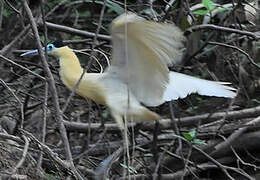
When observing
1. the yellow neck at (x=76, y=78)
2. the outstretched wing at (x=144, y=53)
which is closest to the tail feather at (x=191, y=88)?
the outstretched wing at (x=144, y=53)

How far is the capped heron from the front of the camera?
91.8 inches

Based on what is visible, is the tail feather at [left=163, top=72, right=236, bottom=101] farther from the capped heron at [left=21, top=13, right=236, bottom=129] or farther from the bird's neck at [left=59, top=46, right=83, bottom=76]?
the bird's neck at [left=59, top=46, right=83, bottom=76]

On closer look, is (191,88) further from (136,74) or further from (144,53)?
(144,53)

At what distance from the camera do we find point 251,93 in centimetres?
416

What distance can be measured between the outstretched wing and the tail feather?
0.77 ft

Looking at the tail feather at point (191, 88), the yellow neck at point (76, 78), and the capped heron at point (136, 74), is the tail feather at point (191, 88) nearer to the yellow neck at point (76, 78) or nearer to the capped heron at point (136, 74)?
the capped heron at point (136, 74)

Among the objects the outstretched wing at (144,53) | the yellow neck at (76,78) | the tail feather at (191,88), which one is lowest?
the tail feather at (191,88)

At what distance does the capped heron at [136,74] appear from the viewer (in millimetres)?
2332

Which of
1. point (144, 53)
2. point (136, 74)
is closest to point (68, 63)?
point (136, 74)

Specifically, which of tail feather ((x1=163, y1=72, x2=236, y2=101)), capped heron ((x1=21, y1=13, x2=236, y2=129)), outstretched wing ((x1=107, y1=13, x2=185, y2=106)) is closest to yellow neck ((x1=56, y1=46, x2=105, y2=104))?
capped heron ((x1=21, y1=13, x2=236, y2=129))

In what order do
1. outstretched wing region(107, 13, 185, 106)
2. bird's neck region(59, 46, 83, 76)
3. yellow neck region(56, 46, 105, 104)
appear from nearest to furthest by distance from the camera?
outstretched wing region(107, 13, 185, 106), yellow neck region(56, 46, 105, 104), bird's neck region(59, 46, 83, 76)

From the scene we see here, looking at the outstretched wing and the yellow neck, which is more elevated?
the outstretched wing

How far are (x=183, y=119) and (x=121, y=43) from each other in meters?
1.37

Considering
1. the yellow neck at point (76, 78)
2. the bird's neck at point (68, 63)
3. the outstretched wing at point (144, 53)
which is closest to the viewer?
the outstretched wing at point (144, 53)
